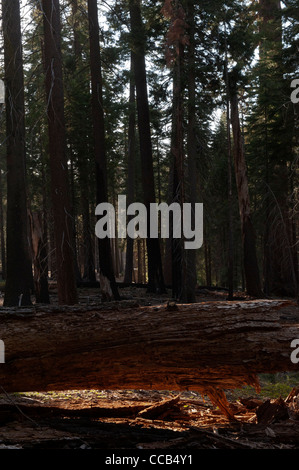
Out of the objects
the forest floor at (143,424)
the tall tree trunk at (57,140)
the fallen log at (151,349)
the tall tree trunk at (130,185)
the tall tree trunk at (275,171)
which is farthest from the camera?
the tall tree trunk at (130,185)

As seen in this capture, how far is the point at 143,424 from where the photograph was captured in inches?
205

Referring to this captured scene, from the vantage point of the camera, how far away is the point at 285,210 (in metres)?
21.9

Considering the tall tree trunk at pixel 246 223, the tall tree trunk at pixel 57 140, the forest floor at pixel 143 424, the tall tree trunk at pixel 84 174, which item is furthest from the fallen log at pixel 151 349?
the tall tree trunk at pixel 84 174

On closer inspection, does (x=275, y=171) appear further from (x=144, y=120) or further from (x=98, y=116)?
(x=98, y=116)

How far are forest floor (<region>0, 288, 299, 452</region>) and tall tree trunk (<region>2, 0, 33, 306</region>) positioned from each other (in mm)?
6443

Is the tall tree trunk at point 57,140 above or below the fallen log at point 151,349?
above

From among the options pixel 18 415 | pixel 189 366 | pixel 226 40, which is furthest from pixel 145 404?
pixel 226 40

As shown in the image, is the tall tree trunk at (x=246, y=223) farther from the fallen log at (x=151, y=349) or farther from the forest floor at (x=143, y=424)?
the fallen log at (x=151, y=349)

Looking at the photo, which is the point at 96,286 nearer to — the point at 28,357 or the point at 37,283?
the point at 37,283

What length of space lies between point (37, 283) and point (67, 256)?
4.89m

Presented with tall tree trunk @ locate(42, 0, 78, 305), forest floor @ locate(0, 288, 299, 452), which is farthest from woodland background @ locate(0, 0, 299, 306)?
forest floor @ locate(0, 288, 299, 452)

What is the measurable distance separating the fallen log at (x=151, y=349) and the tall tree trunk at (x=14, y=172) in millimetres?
7593

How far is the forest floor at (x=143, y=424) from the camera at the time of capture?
4.41 meters

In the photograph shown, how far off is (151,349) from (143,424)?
81 centimetres
